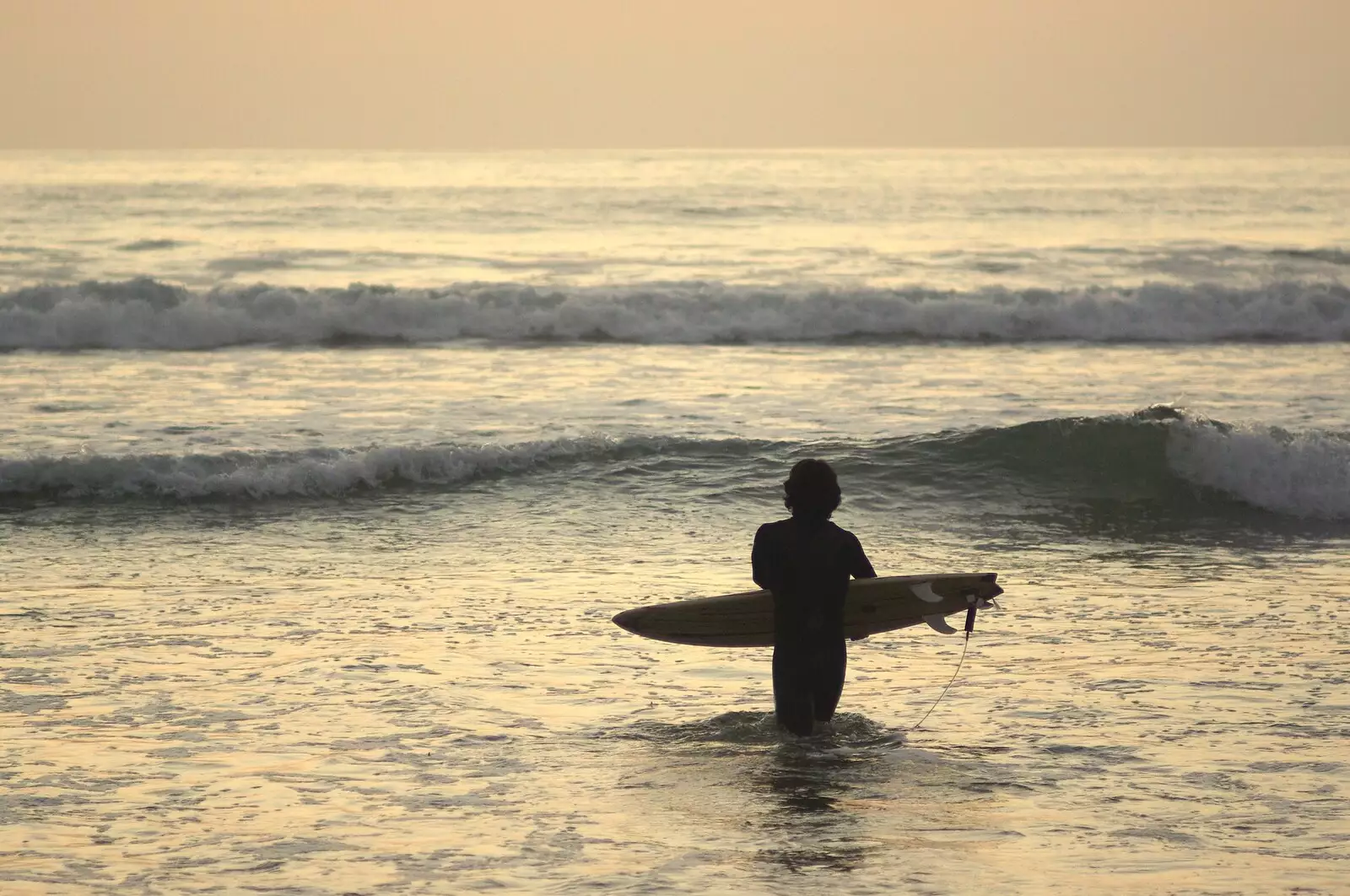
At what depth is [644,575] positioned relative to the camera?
37.2 feet

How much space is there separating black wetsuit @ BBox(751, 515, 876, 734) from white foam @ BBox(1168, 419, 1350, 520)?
28.6 ft

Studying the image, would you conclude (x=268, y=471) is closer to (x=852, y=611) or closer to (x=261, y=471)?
(x=261, y=471)

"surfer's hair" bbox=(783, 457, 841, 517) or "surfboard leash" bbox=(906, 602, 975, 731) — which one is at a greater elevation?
"surfer's hair" bbox=(783, 457, 841, 517)

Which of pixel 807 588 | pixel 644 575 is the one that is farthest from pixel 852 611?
pixel 644 575

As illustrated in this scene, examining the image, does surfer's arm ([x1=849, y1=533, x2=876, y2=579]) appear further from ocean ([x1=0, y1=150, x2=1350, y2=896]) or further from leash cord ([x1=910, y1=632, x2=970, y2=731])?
ocean ([x1=0, y1=150, x2=1350, y2=896])

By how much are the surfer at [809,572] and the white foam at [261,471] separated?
8.70 metres

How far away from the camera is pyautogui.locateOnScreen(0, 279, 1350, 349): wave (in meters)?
28.6

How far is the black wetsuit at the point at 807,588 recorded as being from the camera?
6980 mm

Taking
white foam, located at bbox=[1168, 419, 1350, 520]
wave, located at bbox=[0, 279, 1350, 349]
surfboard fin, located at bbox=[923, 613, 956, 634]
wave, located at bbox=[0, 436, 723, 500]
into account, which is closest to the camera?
surfboard fin, located at bbox=[923, 613, 956, 634]

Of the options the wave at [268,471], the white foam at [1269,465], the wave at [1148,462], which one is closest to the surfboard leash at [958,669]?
the wave at [1148,462]

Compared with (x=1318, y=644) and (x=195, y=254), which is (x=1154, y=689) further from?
(x=195, y=254)

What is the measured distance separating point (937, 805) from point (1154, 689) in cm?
230

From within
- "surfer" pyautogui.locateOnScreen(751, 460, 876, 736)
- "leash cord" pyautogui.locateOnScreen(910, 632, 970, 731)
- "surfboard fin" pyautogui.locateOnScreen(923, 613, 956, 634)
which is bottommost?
"leash cord" pyautogui.locateOnScreen(910, 632, 970, 731)

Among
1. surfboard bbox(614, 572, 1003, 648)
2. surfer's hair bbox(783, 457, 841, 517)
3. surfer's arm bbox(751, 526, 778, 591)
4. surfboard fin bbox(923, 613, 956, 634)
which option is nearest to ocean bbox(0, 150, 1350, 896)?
surfboard bbox(614, 572, 1003, 648)
